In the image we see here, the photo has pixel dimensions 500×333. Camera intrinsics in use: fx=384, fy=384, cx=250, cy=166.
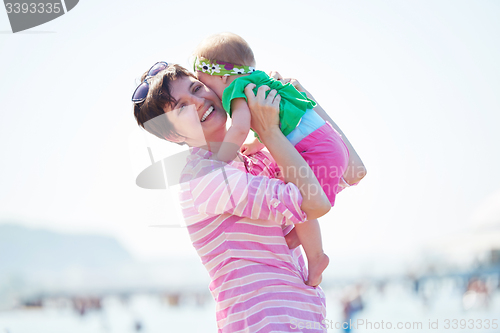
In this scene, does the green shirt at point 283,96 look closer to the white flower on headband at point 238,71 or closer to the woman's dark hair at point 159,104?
the white flower on headband at point 238,71

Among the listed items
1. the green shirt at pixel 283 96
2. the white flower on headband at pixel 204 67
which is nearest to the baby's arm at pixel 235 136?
the green shirt at pixel 283 96

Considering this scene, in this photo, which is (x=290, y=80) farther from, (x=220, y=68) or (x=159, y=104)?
(x=159, y=104)

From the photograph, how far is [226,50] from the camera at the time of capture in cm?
204

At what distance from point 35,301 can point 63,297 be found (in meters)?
2.28

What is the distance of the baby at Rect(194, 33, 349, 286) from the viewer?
1.78m

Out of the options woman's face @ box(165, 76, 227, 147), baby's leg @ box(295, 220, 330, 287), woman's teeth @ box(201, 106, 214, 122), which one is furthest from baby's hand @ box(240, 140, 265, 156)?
baby's leg @ box(295, 220, 330, 287)

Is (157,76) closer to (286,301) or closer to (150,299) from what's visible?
(286,301)

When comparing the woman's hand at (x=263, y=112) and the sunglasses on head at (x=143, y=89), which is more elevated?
the sunglasses on head at (x=143, y=89)

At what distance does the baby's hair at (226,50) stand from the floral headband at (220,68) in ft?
0.08

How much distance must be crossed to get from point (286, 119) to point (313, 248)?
24.9 inches

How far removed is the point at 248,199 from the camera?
156 centimetres

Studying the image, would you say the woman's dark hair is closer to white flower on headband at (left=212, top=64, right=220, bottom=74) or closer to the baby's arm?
white flower on headband at (left=212, top=64, right=220, bottom=74)

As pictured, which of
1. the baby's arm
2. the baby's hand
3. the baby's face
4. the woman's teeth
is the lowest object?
the baby's hand

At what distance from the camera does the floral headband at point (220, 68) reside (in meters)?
2.00
